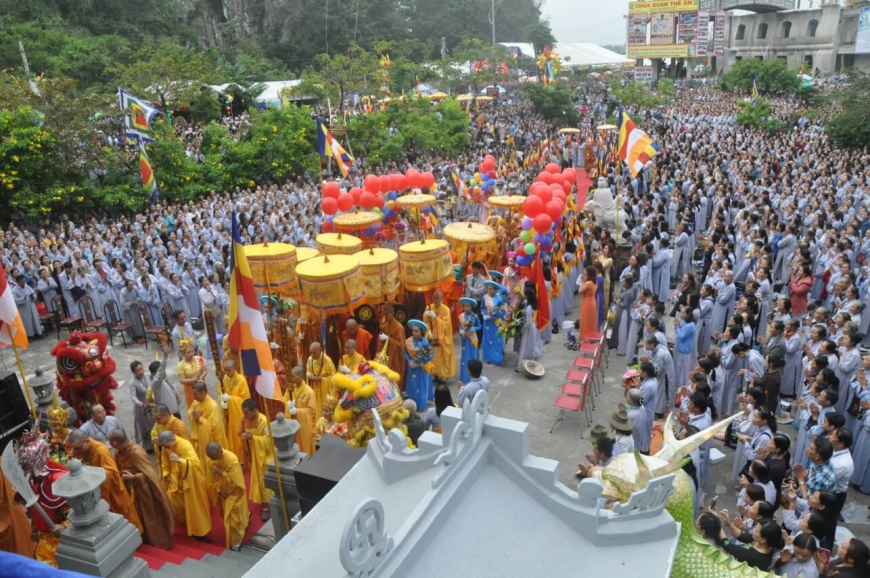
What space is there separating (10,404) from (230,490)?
2988mm

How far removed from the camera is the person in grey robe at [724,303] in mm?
9297

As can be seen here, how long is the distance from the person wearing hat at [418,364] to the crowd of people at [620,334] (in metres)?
0.03

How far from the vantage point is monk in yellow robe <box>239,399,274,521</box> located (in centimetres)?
613

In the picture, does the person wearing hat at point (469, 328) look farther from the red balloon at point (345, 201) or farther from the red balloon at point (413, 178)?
the red balloon at point (413, 178)

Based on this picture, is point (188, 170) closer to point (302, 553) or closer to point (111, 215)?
point (111, 215)

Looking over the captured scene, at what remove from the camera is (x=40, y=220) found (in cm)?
1727

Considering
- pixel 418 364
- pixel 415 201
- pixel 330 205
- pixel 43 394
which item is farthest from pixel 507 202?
pixel 43 394

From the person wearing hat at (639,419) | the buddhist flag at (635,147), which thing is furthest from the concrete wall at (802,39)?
the person wearing hat at (639,419)

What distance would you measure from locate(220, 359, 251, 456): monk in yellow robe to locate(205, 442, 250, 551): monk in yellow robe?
3.32 feet

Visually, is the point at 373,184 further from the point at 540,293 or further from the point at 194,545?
the point at 194,545

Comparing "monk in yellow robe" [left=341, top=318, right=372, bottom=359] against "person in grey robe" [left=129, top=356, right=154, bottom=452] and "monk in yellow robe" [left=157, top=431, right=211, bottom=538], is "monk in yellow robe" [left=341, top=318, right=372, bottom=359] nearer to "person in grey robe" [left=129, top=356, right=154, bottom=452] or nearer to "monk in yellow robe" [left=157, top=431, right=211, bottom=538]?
"person in grey robe" [left=129, top=356, right=154, bottom=452]

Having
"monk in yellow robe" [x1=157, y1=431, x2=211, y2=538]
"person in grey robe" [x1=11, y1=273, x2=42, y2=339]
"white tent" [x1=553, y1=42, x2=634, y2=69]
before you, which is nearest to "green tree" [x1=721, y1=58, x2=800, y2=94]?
"white tent" [x1=553, y1=42, x2=634, y2=69]

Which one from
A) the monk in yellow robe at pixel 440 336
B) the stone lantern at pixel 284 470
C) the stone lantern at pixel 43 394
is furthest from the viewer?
the monk in yellow robe at pixel 440 336

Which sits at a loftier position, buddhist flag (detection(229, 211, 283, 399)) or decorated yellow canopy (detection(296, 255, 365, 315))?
buddhist flag (detection(229, 211, 283, 399))
